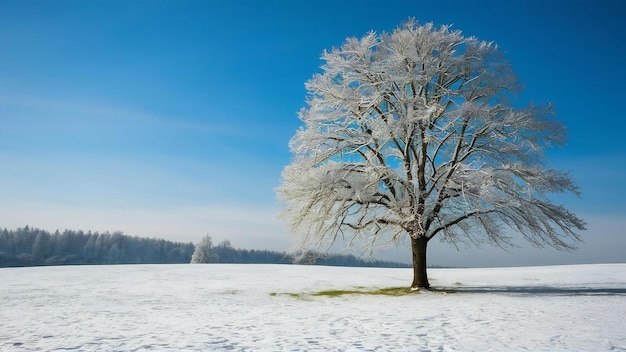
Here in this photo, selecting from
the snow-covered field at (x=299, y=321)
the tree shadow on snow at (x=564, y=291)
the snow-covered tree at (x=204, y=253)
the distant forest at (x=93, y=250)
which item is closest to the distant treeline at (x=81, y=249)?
the distant forest at (x=93, y=250)

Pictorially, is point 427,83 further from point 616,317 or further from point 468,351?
point 468,351

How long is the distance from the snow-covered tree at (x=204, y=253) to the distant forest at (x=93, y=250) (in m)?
46.7

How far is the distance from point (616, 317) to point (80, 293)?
780 inches

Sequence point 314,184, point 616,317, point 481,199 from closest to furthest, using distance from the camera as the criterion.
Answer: point 616,317, point 481,199, point 314,184

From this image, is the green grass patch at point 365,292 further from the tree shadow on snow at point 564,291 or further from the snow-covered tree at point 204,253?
the snow-covered tree at point 204,253

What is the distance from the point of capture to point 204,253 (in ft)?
183

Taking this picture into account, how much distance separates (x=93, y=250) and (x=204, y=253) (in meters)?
87.6

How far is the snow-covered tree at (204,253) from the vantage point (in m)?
55.3

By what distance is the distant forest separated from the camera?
110394 millimetres

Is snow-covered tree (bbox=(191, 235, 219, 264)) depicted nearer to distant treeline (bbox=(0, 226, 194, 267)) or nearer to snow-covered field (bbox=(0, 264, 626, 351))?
snow-covered field (bbox=(0, 264, 626, 351))

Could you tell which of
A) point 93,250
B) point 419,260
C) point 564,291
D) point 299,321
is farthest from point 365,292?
point 93,250

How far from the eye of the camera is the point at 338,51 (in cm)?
1912

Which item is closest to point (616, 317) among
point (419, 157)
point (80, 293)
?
point (419, 157)

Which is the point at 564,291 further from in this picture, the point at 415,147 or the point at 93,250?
the point at 93,250
